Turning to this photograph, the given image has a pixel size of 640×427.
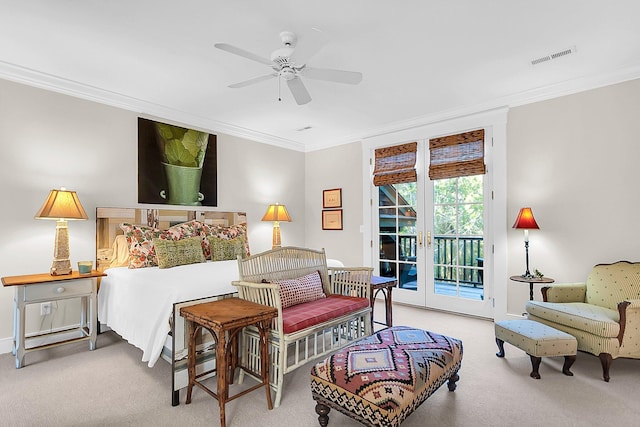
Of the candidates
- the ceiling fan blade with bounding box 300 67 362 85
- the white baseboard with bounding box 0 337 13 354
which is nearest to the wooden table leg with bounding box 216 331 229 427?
the ceiling fan blade with bounding box 300 67 362 85

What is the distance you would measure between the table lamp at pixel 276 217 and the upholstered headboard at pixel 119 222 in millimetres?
1159

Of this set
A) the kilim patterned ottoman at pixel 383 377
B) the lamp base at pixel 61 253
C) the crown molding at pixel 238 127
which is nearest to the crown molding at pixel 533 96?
the crown molding at pixel 238 127

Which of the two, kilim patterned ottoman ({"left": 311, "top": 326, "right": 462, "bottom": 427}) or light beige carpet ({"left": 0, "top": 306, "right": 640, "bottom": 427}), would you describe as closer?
kilim patterned ottoman ({"left": 311, "top": 326, "right": 462, "bottom": 427})

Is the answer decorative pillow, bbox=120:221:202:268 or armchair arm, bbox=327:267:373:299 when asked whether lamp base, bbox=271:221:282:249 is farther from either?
armchair arm, bbox=327:267:373:299

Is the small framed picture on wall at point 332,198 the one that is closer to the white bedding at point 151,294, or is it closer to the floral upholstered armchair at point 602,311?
the white bedding at point 151,294

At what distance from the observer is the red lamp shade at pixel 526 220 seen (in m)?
3.49

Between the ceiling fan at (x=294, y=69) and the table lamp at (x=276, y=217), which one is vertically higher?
the ceiling fan at (x=294, y=69)

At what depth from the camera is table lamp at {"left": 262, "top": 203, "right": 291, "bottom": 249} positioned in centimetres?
515

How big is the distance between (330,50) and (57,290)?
3.18 meters

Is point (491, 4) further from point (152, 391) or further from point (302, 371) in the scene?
point (152, 391)

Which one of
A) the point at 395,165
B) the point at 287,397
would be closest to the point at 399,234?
the point at 395,165

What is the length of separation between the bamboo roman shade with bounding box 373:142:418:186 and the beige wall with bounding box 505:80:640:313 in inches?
48.5

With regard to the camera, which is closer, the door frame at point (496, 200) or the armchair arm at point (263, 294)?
the armchair arm at point (263, 294)

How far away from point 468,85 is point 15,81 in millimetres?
4476
